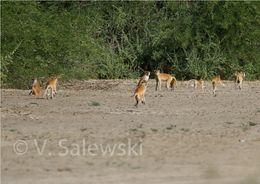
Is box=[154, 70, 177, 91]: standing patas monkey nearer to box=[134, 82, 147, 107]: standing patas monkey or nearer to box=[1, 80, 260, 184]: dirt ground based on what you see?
box=[1, 80, 260, 184]: dirt ground

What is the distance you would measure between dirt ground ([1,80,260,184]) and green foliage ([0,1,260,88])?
166 inches

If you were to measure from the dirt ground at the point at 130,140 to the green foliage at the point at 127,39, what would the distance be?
4.21m

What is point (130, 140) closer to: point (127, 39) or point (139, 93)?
point (139, 93)

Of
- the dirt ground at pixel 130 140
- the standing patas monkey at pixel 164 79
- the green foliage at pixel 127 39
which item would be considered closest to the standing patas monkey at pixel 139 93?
the dirt ground at pixel 130 140

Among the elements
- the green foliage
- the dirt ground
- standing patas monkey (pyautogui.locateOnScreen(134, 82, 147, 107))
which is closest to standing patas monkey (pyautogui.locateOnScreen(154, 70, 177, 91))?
the dirt ground

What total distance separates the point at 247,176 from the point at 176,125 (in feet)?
15.7

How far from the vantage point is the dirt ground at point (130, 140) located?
11.0m

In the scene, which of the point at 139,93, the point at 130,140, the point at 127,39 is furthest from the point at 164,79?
the point at 130,140

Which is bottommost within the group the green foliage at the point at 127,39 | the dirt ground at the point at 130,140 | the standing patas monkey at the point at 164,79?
the dirt ground at the point at 130,140

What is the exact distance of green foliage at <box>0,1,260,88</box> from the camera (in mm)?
25203

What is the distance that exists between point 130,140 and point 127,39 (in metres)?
20.0

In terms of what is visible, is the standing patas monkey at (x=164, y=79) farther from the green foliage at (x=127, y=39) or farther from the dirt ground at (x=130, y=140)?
the green foliage at (x=127, y=39)

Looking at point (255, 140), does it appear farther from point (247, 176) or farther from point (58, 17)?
point (58, 17)

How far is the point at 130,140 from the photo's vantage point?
1359cm
